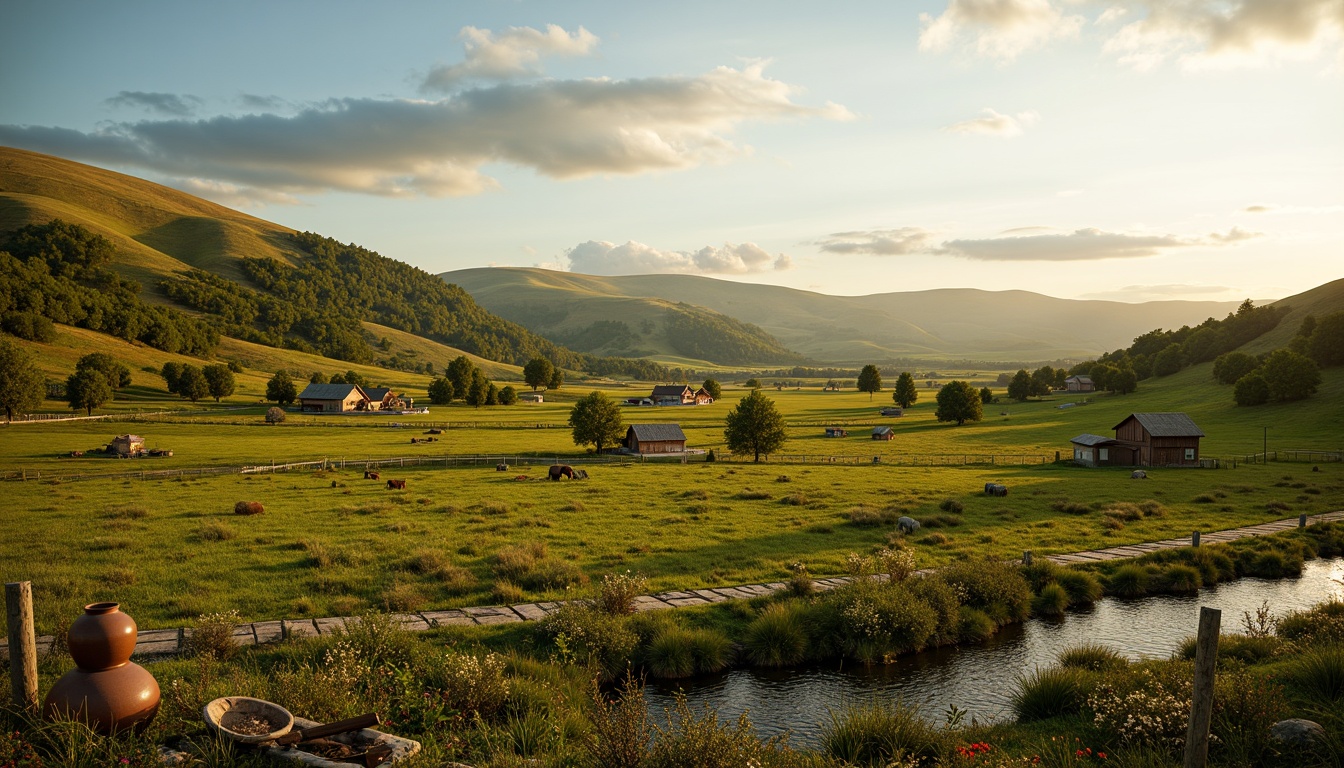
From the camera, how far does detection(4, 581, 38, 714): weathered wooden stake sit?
32.1 feet

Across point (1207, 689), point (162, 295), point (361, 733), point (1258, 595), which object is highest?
point (162, 295)

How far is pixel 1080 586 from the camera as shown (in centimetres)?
2567

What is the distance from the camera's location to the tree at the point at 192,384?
Result: 10500 cm

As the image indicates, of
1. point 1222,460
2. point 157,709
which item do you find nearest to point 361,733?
point 157,709

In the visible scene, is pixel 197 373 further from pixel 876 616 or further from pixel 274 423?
pixel 876 616

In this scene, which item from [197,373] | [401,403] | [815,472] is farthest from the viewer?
[401,403]

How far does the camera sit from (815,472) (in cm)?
5675

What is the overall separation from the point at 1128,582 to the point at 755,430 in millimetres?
40236

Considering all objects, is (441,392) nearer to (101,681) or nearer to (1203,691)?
Result: (101,681)

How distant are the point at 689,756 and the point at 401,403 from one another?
405 ft

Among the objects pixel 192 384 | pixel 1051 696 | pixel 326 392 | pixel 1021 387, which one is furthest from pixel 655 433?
pixel 1021 387

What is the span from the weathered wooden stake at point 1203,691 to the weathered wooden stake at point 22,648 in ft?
49.2

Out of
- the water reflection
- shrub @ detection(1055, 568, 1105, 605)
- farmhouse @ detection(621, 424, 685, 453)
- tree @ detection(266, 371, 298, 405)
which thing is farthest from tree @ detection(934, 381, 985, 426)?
tree @ detection(266, 371, 298, 405)

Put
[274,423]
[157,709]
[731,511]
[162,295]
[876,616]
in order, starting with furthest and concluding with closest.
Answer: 1. [162,295]
2. [274,423]
3. [731,511]
4. [876,616]
5. [157,709]
